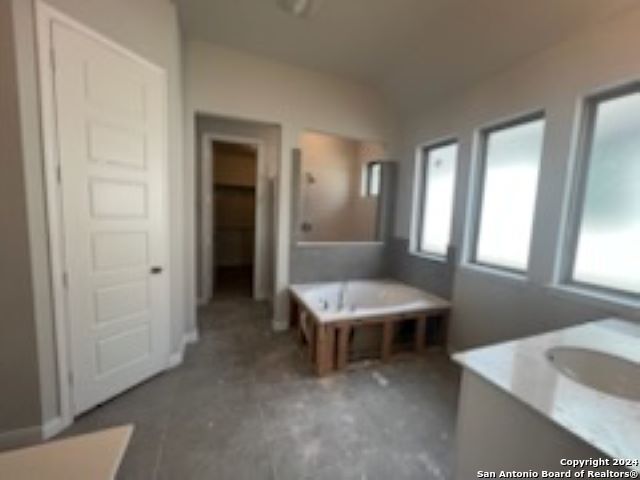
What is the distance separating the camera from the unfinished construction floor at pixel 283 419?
5.18 ft

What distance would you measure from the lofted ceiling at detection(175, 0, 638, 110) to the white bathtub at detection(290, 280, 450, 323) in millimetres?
2100

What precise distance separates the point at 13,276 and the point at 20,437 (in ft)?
2.96

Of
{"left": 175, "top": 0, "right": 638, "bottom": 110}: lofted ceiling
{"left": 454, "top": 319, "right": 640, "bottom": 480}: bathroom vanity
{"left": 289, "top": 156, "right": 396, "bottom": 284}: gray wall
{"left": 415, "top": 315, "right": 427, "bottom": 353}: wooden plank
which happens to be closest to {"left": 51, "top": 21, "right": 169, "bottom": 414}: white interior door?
{"left": 175, "top": 0, "right": 638, "bottom": 110}: lofted ceiling

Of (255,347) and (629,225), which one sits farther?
(255,347)

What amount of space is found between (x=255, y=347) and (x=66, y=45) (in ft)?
8.59

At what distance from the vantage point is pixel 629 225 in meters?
1.80

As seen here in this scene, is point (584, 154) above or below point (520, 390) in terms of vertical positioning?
above

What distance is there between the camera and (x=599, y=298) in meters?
1.81

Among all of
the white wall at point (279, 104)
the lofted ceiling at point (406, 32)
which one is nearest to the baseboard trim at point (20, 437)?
the white wall at point (279, 104)

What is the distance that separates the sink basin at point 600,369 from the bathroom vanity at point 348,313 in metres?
1.42

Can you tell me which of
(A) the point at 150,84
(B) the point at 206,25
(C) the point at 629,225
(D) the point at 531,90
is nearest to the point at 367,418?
(C) the point at 629,225

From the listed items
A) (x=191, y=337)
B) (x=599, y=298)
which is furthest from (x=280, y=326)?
(x=599, y=298)

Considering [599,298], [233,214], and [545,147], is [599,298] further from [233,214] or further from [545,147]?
[233,214]

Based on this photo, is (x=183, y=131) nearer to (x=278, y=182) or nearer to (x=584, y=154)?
(x=278, y=182)
